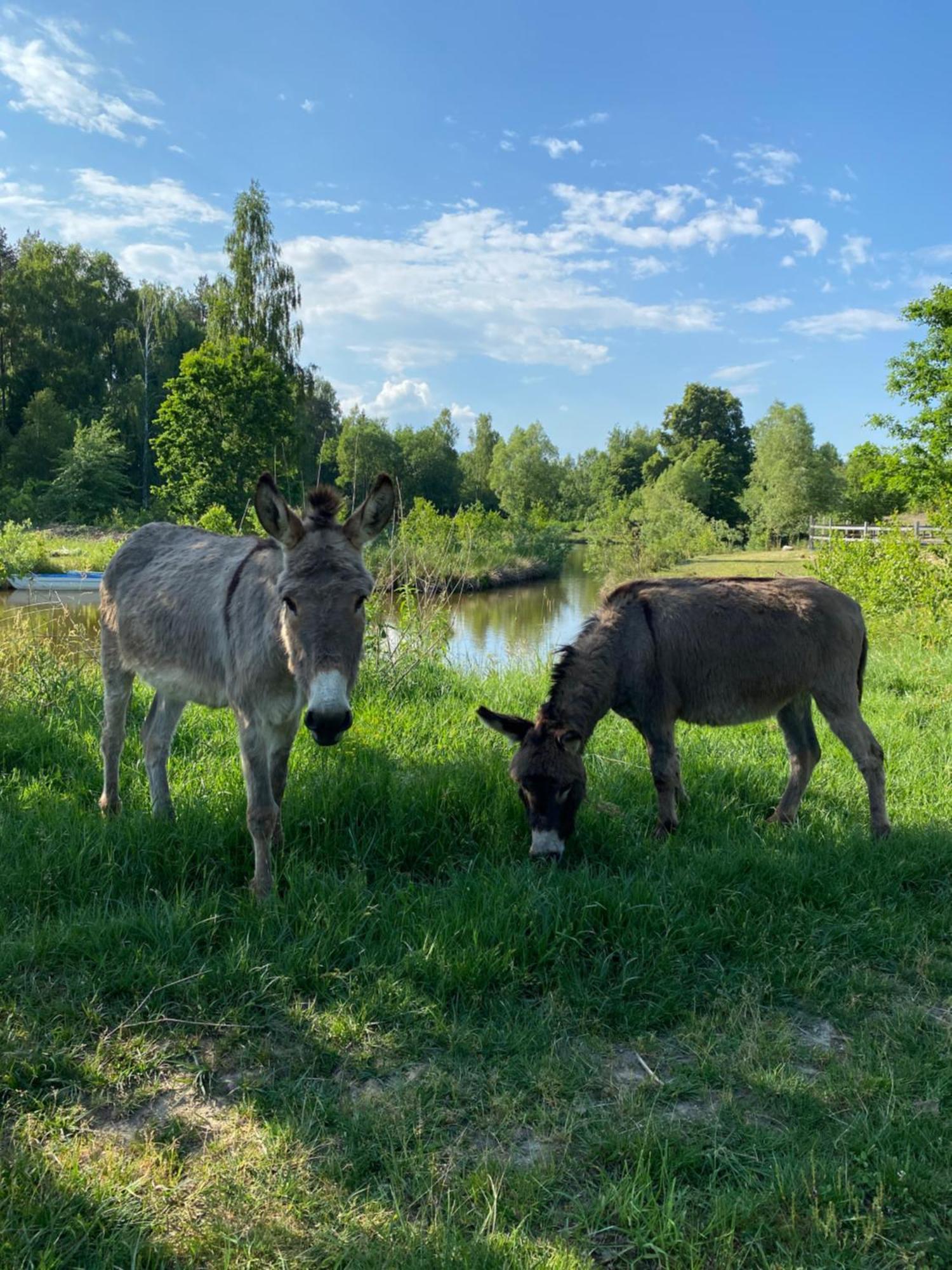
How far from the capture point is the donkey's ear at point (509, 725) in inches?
170

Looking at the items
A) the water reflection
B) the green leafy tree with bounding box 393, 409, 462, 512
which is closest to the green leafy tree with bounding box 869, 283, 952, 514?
the water reflection

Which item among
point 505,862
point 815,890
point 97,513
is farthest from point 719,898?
point 97,513

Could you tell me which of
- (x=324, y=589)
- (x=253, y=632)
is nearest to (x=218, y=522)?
(x=253, y=632)

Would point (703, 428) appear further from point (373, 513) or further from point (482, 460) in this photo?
point (373, 513)

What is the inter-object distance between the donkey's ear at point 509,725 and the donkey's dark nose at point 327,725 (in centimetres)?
151

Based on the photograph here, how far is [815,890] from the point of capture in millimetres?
3695

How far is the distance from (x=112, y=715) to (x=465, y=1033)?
3.30m

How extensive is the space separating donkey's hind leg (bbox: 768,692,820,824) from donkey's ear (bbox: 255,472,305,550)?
3403 mm

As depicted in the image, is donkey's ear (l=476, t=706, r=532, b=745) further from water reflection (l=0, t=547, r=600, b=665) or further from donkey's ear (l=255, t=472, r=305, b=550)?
donkey's ear (l=255, t=472, r=305, b=550)

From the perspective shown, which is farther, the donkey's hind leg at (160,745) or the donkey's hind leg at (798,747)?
the donkey's hind leg at (798,747)

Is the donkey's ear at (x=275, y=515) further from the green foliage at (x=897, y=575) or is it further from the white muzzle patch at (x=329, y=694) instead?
the green foliage at (x=897, y=575)

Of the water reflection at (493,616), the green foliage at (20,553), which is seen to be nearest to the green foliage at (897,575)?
the water reflection at (493,616)

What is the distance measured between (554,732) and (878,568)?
1080cm

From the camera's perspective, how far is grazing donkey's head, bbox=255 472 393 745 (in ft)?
9.72
